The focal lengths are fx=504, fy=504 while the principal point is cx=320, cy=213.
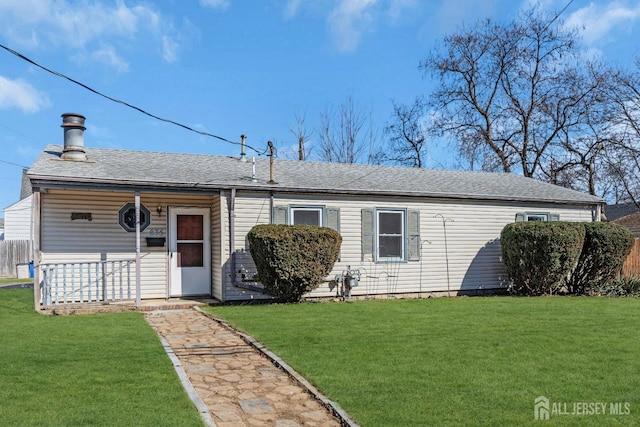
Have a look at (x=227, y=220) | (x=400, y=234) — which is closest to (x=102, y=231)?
(x=227, y=220)

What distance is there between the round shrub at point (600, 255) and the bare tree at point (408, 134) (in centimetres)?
1866

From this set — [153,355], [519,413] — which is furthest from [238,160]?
[519,413]

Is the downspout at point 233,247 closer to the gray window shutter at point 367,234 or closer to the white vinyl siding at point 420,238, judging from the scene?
the white vinyl siding at point 420,238

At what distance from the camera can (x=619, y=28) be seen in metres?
9.80

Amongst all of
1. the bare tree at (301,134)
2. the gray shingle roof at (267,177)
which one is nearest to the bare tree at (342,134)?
the bare tree at (301,134)

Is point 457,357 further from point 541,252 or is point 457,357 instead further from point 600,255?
point 600,255

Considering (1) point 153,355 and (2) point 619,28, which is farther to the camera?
(2) point 619,28

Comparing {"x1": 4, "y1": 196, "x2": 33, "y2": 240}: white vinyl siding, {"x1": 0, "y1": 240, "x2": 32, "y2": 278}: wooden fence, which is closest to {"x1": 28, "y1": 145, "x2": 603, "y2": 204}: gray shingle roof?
{"x1": 0, "y1": 240, "x2": 32, "y2": 278}: wooden fence

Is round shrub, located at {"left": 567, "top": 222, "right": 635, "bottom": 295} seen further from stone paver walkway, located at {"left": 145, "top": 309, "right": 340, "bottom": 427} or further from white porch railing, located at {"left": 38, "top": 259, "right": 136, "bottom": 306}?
white porch railing, located at {"left": 38, "top": 259, "right": 136, "bottom": 306}

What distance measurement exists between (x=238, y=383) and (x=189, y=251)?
6.82m

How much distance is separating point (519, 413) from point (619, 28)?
29.1ft

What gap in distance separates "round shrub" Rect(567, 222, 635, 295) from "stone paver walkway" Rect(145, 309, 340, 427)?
397 inches

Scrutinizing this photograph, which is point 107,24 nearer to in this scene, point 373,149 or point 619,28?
point 619,28

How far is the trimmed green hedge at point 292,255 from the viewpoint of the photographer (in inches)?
403
